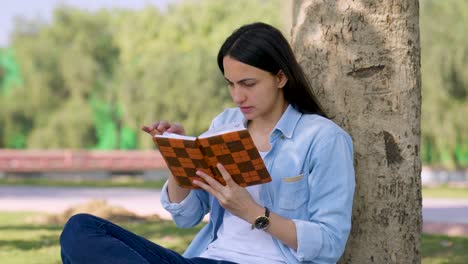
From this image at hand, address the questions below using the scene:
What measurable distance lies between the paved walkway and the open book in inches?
283

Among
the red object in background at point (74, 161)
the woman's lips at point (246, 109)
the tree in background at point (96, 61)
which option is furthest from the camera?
the tree in background at point (96, 61)

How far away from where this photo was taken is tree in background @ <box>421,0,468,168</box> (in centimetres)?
2056

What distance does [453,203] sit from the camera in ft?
48.5

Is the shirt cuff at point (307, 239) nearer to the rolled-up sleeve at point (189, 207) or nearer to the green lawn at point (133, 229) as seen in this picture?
the rolled-up sleeve at point (189, 207)

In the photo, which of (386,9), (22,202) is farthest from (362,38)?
(22,202)

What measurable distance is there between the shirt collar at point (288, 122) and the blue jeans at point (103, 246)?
1.90ft

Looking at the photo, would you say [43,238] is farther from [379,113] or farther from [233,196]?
[233,196]

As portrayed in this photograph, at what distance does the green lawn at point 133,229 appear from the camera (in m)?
6.31

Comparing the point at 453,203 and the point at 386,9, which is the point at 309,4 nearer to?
the point at 386,9

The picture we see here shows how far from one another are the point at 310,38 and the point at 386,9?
1.09ft

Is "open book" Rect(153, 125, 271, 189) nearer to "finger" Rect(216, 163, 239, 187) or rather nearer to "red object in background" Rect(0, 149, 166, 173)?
"finger" Rect(216, 163, 239, 187)

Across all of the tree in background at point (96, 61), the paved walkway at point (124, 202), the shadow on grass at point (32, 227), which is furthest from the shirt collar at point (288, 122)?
the tree in background at point (96, 61)

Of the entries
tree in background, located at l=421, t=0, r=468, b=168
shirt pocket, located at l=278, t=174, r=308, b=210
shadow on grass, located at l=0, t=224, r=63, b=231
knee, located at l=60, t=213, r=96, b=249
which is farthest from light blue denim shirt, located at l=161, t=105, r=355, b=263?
tree in background, located at l=421, t=0, r=468, b=168

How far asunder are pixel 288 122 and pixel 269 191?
0.26 meters
